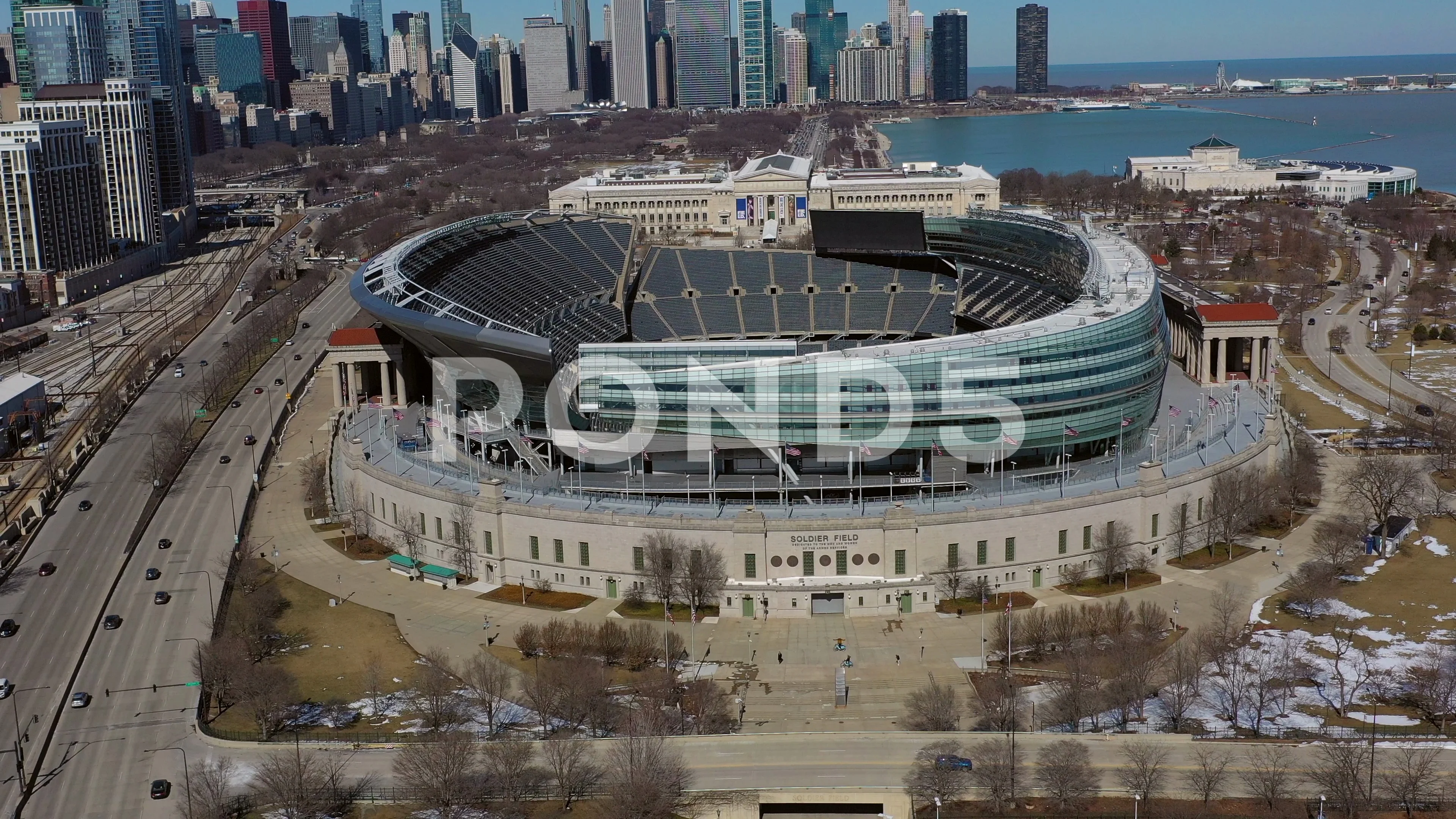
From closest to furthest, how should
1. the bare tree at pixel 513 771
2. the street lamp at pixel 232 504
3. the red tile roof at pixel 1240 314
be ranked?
the bare tree at pixel 513 771 → the street lamp at pixel 232 504 → the red tile roof at pixel 1240 314

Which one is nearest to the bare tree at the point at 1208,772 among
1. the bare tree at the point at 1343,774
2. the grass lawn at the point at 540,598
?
the bare tree at the point at 1343,774

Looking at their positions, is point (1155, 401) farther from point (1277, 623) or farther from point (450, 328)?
point (450, 328)

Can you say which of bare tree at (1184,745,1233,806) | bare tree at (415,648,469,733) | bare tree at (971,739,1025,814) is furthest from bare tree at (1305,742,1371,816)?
bare tree at (415,648,469,733)

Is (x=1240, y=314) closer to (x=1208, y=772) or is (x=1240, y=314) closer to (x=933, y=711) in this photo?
(x=933, y=711)

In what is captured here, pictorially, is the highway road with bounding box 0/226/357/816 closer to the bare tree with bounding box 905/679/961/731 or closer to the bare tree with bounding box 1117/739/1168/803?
the bare tree with bounding box 905/679/961/731

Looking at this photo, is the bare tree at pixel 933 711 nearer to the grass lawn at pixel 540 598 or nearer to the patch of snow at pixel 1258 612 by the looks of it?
the patch of snow at pixel 1258 612

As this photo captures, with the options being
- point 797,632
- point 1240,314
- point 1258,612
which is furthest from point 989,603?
point 1240,314
